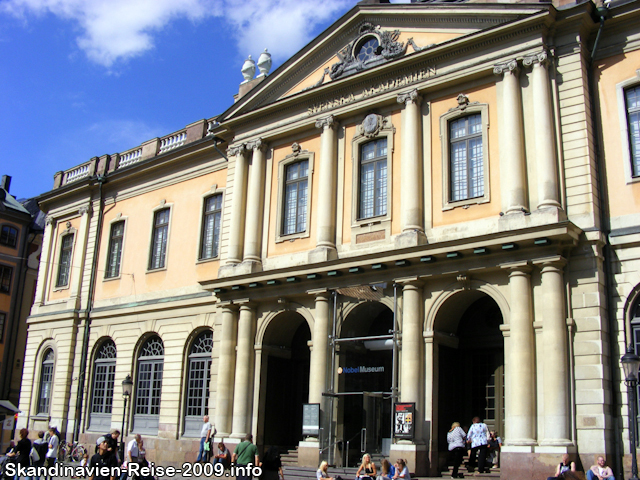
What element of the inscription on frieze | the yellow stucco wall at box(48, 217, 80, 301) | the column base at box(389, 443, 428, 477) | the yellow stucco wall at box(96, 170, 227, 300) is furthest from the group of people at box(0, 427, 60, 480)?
the inscription on frieze

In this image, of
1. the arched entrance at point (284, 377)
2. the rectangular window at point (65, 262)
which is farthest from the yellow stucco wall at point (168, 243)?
the arched entrance at point (284, 377)

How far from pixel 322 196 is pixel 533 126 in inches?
252

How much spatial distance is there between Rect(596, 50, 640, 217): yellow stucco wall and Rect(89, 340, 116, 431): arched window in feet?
63.1

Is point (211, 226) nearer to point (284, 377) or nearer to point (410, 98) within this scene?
point (284, 377)

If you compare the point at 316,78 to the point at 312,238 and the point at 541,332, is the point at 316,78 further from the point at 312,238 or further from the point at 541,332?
the point at 541,332

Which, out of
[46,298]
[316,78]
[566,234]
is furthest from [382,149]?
[46,298]

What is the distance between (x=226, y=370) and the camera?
70.7ft

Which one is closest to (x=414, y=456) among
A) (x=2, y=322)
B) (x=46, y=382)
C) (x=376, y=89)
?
(x=376, y=89)

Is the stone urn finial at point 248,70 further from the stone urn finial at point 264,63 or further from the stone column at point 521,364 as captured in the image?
the stone column at point 521,364

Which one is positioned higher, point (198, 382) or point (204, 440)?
point (198, 382)

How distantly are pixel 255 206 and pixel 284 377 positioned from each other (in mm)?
5564

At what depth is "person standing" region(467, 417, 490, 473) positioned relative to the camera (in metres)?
16.3

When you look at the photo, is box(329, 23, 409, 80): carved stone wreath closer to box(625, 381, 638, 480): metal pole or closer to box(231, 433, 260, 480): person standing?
box(625, 381, 638, 480): metal pole

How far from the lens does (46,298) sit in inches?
1227
